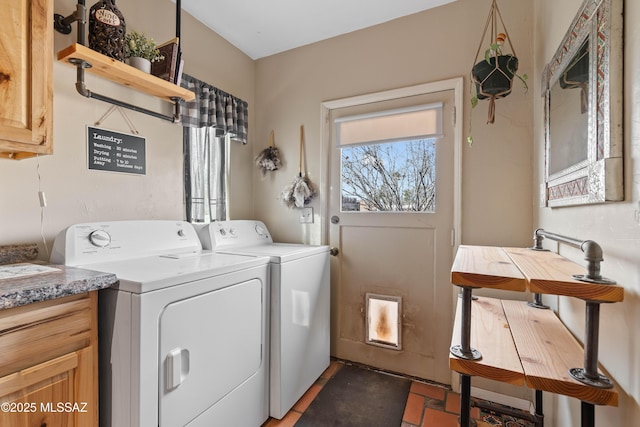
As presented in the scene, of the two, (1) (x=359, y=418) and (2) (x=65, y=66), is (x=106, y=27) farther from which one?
(1) (x=359, y=418)

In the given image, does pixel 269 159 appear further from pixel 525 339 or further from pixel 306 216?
pixel 525 339

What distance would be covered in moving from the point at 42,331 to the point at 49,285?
0.15 meters

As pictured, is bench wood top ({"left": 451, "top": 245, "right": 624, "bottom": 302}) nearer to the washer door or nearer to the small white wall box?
the washer door

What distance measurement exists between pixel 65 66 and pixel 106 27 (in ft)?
1.03

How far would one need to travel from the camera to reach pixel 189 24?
216cm

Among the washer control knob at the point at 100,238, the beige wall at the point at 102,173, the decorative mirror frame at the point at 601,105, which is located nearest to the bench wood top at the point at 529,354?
the decorative mirror frame at the point at 601,105

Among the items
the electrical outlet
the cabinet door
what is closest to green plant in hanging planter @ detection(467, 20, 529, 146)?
the electrical outlet

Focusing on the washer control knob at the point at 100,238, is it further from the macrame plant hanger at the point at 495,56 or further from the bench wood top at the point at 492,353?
the macrame plant hanger at the point at 495,56

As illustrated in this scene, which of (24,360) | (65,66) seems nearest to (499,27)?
(65,66)

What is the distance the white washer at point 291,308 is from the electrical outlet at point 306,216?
0.36 metres

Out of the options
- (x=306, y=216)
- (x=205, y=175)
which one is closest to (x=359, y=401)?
(x=306, y=216)

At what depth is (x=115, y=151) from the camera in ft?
5.68

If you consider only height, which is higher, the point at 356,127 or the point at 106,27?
the point at 106,27

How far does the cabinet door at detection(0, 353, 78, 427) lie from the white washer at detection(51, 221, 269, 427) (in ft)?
0.39
